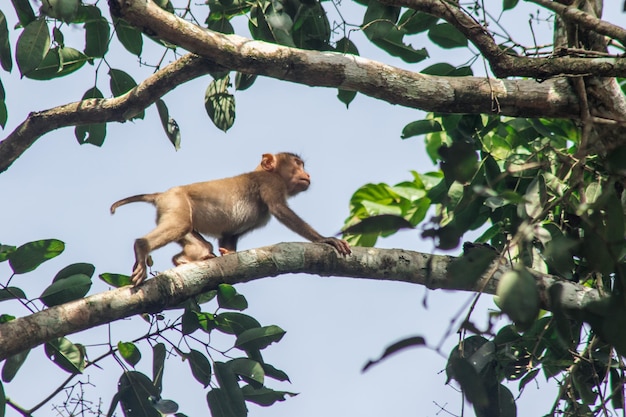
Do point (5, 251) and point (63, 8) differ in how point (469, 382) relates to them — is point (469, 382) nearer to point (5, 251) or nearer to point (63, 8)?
point (63, 8)

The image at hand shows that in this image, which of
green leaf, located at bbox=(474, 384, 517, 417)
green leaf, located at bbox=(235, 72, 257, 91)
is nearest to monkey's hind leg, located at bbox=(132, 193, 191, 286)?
green leaf, located at bbox=(235, 72, 257, 91)

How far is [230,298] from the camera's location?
17.4 ft

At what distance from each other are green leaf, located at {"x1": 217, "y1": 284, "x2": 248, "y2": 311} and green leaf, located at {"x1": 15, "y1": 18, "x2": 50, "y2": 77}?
6.14 ft

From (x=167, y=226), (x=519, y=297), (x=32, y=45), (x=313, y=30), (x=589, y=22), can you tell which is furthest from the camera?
(x=167, y=226)

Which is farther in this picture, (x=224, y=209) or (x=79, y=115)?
(x=224, y=209)

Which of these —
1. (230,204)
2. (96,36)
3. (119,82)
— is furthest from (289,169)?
(96,36)

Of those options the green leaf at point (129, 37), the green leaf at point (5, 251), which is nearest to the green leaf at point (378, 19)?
the green leaf at point (129, 37)

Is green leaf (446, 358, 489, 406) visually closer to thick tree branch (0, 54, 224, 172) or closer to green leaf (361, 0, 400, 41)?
green leaf (361, 0, 400, 41)

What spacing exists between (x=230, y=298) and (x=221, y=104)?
1744 millimetres

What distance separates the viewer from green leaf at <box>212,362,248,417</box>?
5.05 m

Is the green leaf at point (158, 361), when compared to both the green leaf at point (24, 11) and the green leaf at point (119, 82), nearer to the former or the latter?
the green leaf at point (119, 82)

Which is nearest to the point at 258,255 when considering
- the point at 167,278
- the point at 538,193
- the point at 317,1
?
the point at 167,278

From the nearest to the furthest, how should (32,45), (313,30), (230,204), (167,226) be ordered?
(32,45) < (313,30) < (167,226) < (230,204)

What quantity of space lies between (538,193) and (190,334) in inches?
112
